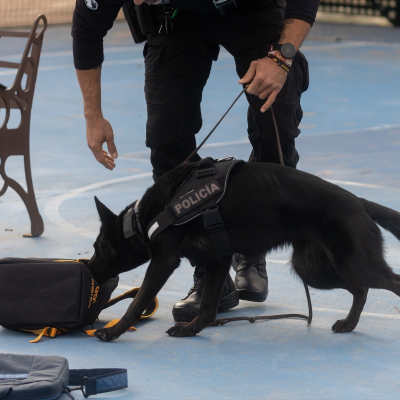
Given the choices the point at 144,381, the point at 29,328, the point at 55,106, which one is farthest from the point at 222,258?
the point at 55,106

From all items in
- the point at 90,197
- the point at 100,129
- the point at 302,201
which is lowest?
the point at 90,197

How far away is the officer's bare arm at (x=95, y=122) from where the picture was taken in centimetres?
279

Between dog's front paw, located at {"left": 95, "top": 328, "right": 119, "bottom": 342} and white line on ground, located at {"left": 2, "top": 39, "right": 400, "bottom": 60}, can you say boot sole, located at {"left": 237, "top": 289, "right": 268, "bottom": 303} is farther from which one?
white line on ground, located at {"left": 2, "top": 39, "right": 400, "bottom": 60}

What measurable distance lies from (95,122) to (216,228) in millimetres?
742

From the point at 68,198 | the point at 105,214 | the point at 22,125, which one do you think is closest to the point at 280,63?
the point at 105,214

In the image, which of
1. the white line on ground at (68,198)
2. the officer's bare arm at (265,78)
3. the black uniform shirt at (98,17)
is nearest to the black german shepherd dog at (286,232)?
the officer's bare arm at (265,78)

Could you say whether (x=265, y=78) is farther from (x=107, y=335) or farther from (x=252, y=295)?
(x=107, y=335)

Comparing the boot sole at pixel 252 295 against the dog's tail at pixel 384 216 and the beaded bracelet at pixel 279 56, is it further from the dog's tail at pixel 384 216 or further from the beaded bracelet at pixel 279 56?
the beaded bracelet at pixel 279 56

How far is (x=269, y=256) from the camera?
11.5 feet

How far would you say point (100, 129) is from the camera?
9.16 feet

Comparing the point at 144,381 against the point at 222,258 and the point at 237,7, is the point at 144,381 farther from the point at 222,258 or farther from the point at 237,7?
the point at 237,7

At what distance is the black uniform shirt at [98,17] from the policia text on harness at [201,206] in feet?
2.06

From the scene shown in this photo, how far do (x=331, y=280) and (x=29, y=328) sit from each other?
112 cm

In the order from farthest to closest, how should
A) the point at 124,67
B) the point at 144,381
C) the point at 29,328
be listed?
the point at 124,67
the point at 29,328
the point at 144,381
